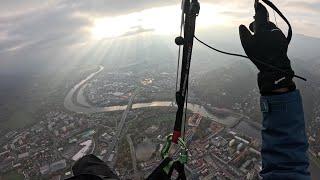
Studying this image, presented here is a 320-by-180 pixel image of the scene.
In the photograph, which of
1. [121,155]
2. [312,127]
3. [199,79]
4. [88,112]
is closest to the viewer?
[121,155]

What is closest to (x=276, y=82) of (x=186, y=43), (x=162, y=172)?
(x=186, y=43)

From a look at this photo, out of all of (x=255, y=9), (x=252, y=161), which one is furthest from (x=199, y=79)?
(x=255, y=9)

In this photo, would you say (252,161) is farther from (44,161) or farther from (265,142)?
(265,142)

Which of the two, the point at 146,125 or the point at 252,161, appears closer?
the point at 252,161

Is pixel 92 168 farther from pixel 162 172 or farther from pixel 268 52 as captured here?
pixel 268 52

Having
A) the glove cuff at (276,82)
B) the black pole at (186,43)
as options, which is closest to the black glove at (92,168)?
the black pole at (186,43)

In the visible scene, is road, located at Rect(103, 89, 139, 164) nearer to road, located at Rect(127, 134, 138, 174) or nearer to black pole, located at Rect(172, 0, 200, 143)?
road, located at Rect(127, 134, 138, 174)

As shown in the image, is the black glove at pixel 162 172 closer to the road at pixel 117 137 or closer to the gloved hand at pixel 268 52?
the gloved hand at pixel 268 52

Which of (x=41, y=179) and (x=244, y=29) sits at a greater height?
(x=244, y=29)

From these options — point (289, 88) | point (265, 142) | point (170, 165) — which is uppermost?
point (289, 88)
